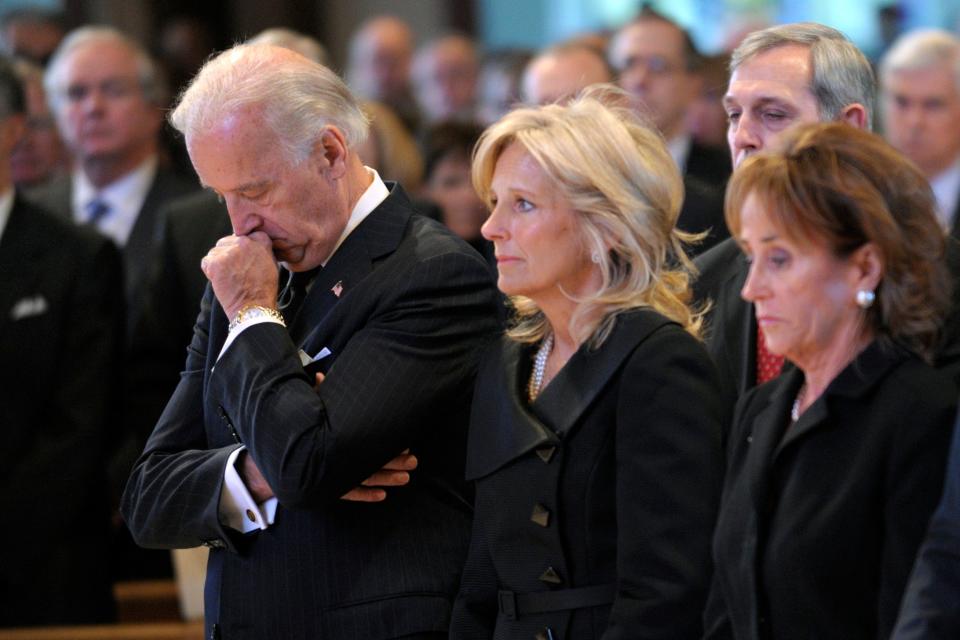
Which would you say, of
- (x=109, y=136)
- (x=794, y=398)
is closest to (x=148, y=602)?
(x=109, y=136)

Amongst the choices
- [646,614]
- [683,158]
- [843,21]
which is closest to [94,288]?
[683,158]

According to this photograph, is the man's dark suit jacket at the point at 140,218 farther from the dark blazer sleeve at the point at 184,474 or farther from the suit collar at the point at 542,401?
the suit collar at the point at 542,401

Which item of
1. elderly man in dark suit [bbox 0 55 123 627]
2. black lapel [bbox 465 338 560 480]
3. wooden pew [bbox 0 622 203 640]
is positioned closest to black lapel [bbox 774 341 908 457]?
black lapel [bbox 465 338 560 480]

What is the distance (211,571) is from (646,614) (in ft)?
3.33

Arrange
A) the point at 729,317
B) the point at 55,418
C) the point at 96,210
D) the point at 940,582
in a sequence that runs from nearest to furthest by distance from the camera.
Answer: the point at 940,582
the point at 729,317
the point at 55,418
the point at 96,210

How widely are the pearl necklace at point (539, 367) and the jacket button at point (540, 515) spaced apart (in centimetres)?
25

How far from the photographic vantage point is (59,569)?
17.5 feet

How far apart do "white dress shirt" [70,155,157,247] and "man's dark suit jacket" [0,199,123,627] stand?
933 mm

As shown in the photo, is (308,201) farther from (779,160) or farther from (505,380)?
(779,160)

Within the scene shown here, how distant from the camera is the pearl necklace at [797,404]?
2.68 meters

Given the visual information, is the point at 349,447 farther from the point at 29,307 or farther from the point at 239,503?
the point at 29,307

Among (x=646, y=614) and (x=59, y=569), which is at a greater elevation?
(x=646, y=614)

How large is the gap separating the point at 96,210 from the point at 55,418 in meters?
1.36

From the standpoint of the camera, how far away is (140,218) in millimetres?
6176
